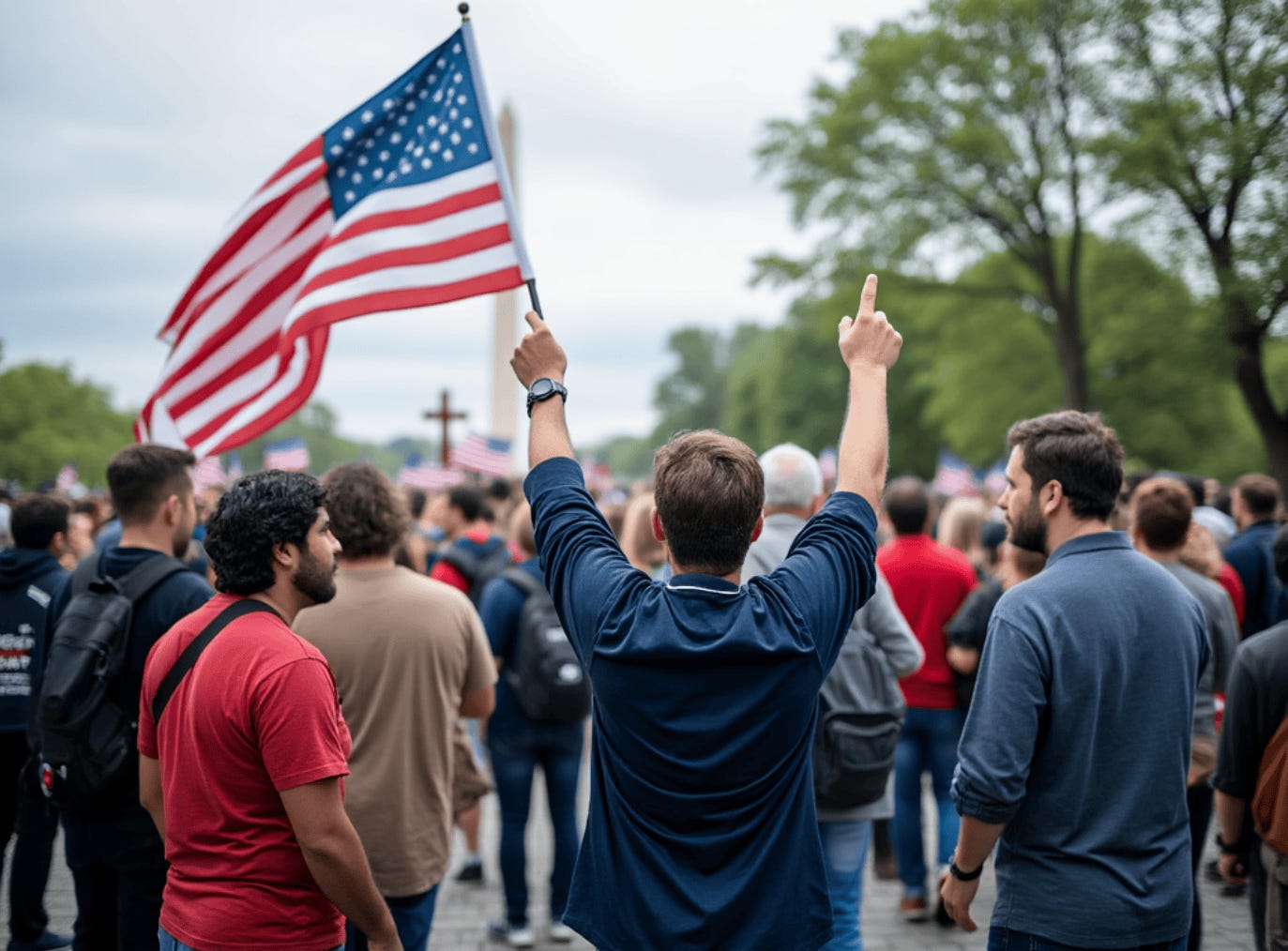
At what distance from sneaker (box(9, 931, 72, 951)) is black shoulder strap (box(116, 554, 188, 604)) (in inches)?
95.0

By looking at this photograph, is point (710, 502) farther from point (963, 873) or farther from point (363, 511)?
point (363, 511)

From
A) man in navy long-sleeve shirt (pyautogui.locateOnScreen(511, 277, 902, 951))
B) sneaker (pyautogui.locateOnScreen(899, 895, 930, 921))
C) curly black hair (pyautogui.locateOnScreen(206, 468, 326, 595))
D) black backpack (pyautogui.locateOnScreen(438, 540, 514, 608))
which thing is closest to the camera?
man in navy long-sleeve shirt (pyautogui.locateOnScreen(511, 277, 902, 951))

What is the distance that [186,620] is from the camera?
9.66 feet

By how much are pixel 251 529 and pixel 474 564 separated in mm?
4057

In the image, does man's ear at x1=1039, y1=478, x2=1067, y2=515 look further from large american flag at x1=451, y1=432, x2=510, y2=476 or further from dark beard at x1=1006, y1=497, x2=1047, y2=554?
large american flag at x1=451, y1=432, x2=510, y2=476

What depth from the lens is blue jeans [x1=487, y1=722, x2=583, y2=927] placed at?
5.54 meters

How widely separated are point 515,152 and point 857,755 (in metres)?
27.9

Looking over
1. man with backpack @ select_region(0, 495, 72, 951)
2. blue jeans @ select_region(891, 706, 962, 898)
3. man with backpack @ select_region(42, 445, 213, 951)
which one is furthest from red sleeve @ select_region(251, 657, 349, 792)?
blue jeans @ select_region(891, 706, 962, 898)

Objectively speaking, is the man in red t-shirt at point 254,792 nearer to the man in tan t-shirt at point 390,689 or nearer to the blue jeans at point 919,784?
the man in tan t-shirt at point 390,689

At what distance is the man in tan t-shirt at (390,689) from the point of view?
3.86 metres

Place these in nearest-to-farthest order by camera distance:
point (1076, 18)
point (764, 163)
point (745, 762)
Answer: point (745, 762) → point (1076, 18) → point (764, 163)

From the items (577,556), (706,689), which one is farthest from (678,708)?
(577,556)

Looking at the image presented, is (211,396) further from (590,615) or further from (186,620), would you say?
(590,615)

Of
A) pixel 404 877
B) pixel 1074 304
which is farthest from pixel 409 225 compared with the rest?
pixel 1074 304
